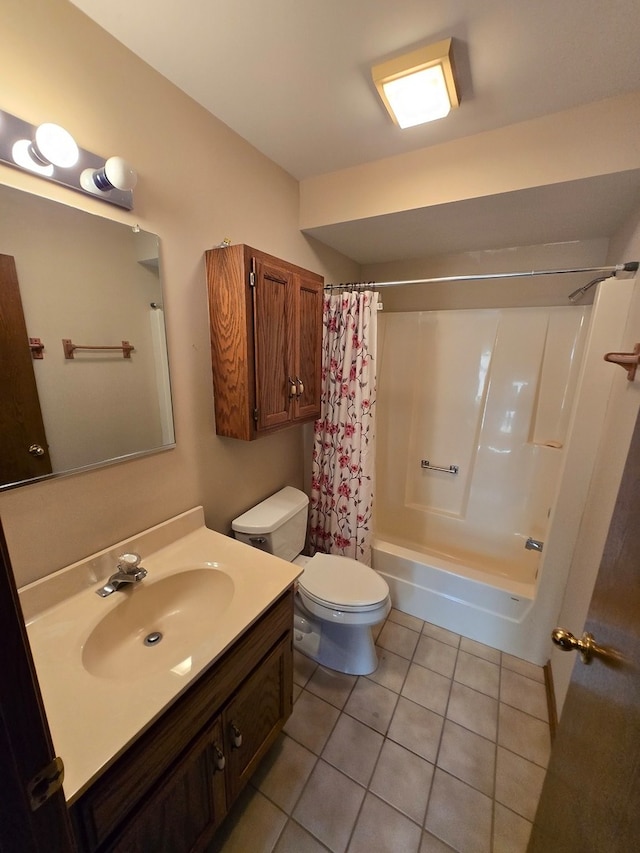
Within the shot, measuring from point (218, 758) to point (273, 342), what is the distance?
133 cm

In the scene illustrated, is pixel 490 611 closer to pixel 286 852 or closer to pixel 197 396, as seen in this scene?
pixel 286 852

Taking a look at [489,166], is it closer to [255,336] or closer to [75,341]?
[255,336]

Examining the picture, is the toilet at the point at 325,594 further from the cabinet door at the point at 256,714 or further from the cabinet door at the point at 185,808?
the cabinet door at the point at 185,808

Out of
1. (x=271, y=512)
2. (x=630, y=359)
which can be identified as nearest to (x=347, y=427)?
(x=271, y=512)

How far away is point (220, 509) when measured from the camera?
4.90 feet

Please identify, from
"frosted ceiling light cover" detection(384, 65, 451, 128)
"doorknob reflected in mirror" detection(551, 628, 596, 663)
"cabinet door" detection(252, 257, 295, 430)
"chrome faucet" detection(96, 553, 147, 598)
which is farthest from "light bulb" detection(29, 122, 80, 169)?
"doorknob reflected in mirror" detection(551, 628, 596, 663)

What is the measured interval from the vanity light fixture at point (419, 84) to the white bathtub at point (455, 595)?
199 cm

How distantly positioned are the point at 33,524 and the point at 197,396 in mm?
635

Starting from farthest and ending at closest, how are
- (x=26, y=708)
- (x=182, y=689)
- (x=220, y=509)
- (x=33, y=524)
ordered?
(x=220, y=509)
(x=33, y=524)
(x=182, y=689)
(x=26, y=708)

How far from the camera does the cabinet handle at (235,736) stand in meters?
0.94

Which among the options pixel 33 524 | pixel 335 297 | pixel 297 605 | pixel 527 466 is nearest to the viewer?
pixel 33 524

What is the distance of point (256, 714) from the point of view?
104cm

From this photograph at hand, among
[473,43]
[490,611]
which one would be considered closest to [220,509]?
[490,611]

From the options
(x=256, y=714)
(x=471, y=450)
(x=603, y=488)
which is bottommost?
(x=256, y=714)
